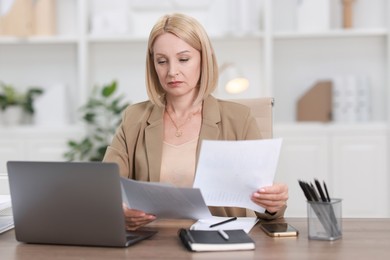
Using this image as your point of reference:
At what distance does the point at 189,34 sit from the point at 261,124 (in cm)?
43

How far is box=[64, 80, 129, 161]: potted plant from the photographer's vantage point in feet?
12.5

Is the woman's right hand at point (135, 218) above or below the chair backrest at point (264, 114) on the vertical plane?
below

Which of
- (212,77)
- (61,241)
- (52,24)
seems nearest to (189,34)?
(212,77)

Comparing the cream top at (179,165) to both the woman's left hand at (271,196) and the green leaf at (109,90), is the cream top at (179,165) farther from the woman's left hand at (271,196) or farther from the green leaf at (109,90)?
the green leaf at (109,90)

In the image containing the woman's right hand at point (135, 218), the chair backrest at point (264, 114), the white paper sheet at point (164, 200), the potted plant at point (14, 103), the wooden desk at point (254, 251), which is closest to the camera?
the wooden desk at point (254, 251)

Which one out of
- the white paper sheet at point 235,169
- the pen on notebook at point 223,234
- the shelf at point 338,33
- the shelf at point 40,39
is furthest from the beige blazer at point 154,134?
the shelf at point 40,39

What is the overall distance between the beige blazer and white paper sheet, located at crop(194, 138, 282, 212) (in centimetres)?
32

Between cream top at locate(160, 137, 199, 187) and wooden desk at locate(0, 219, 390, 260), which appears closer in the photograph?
wooden desk at locate(0, 219, 390, 260)

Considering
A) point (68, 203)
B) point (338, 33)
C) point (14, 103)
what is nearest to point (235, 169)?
point (68, 203)

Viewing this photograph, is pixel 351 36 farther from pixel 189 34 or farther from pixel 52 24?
pixel 189 34

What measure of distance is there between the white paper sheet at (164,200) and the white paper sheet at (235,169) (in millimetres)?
73

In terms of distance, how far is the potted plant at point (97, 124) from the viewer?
3.80 m

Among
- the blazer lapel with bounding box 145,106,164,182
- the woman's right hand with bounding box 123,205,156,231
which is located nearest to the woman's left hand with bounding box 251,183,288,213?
the woman's right hand with bounding box 123,205,156,231

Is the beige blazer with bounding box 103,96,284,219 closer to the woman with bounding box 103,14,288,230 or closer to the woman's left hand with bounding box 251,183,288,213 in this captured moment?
the woman with bounding box 103,14,288,230
